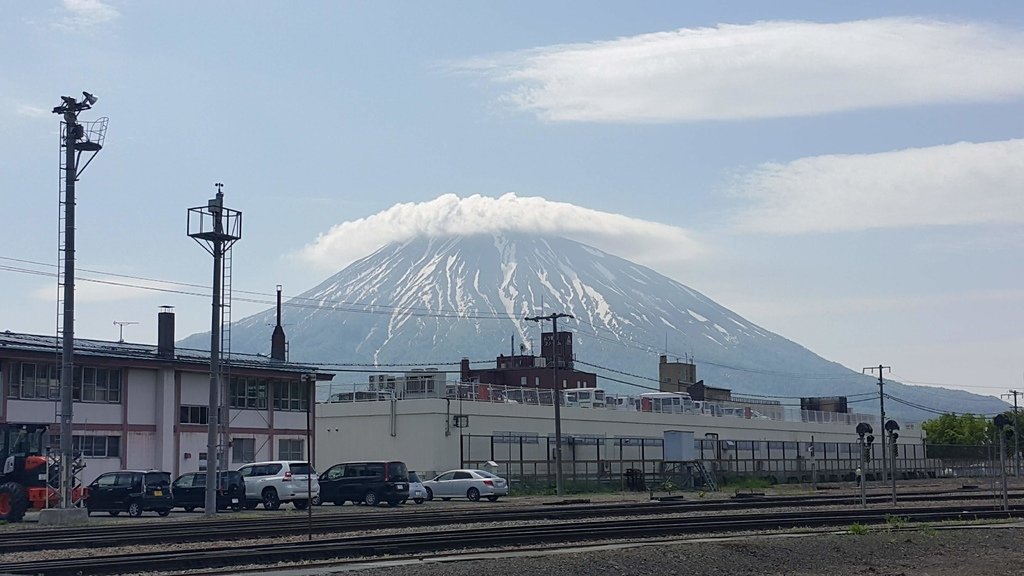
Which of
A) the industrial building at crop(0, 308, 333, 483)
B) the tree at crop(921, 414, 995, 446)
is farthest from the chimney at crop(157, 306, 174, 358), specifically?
the tree at crop(921, 414, 995, 446)

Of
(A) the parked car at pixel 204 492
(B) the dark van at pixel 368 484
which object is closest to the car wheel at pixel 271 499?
(A) the parked car at pixel 204 492

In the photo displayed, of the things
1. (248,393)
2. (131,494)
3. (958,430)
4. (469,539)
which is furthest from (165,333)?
(958,430)

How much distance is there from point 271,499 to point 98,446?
480 inches

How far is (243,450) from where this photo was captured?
6391 cm

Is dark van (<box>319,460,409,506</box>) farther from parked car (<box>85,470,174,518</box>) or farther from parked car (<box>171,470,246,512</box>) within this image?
parked car (<box>85,470,174,518</box>)

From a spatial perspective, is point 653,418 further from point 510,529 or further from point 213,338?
point 510,529

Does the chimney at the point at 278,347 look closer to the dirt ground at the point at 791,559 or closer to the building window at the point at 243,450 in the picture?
the building window at the point at 243,450

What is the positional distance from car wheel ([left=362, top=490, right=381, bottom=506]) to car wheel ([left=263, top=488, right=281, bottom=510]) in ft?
12.2

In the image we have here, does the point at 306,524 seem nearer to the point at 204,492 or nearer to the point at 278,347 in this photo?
the point at 204,492

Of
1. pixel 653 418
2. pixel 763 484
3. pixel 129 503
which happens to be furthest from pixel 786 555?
pixel 653 418

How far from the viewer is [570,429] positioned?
79.1 meters

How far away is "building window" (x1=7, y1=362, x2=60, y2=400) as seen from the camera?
54156 millimetres

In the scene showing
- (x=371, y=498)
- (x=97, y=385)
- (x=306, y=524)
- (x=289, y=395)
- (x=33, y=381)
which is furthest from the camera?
(x=289, y=395)

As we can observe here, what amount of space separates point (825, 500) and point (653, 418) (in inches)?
1497
